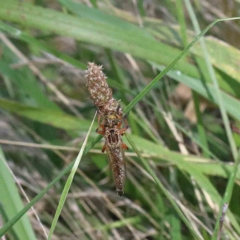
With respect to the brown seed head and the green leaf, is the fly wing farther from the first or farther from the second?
the green leaf

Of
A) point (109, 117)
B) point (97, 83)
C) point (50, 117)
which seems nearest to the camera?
point (97, 83)

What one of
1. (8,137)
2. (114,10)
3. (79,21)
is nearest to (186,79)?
(79,21)

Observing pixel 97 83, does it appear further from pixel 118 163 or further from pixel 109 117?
pixel 118 163

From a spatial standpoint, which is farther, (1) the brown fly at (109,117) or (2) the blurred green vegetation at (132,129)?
(2) the blurred green vegetation at (132,129)

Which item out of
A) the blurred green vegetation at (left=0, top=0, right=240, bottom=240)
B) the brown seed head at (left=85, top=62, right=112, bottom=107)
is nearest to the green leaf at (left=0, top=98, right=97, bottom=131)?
the blurred green vegetation at (left=0, top=0, right=240, bottom=240)

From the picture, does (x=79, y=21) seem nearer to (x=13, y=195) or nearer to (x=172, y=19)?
(x=13, y=195)

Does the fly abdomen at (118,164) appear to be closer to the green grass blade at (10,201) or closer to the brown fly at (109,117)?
the brown fly at (109,117)

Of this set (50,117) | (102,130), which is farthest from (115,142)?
(50,117)

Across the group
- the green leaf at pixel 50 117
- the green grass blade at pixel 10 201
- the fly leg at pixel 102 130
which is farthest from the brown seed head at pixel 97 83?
the green leaf at pixel 50 117

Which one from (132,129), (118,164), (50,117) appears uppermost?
(50,117)

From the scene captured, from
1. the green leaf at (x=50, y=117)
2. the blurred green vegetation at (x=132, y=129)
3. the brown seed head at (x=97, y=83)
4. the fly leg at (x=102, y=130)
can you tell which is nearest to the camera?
the brown seed head at (x=97, y=83)
